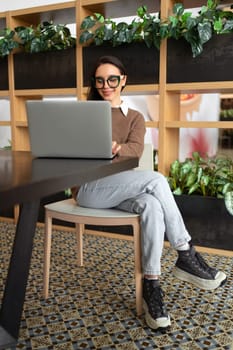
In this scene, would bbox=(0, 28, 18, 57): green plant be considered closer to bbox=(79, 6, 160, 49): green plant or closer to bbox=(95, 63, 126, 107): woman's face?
bbox=(79, 6, 160, 49): green plant

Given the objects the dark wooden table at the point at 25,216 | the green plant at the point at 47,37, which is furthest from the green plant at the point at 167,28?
the dark wooden table at the point at 25,216

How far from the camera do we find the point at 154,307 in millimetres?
1502

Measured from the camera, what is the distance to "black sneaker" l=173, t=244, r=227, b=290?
1773 mm

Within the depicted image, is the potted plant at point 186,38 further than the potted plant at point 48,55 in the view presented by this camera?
No

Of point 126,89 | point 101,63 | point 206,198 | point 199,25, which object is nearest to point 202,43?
point 199,25

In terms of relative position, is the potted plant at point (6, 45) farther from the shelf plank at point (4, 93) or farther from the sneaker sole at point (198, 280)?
the sneaker sole at point (198, 280)

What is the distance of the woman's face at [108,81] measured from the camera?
1.82m

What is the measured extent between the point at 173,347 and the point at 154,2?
2.19m

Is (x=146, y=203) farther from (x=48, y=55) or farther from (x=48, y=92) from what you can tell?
(x=48, y=55)

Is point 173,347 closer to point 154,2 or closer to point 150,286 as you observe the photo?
point 150,286

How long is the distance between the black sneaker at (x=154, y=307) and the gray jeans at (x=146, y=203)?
0.06 m

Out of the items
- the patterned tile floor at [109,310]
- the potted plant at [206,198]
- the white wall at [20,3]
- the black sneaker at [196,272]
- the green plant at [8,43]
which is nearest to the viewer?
the patterned tile floor at [109,310]

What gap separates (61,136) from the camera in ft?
4.15

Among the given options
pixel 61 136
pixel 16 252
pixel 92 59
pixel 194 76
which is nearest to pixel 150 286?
pixel 16 252
